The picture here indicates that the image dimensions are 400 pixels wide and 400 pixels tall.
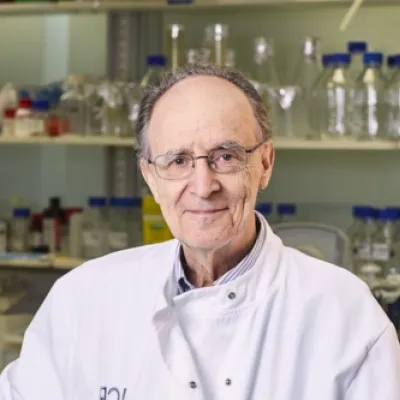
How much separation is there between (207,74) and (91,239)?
45.2 inches

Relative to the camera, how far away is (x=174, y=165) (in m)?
0.98

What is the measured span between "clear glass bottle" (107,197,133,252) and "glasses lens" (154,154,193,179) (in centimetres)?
106

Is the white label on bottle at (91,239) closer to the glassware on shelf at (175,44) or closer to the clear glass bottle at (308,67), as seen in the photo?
the glassware on shelf at (175,44)

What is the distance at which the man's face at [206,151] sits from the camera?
0.95 metres

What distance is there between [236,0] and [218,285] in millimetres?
1156

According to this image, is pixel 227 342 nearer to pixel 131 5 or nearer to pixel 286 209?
pixel 286 209

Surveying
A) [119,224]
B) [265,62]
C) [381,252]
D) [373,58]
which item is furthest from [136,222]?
[373,58]

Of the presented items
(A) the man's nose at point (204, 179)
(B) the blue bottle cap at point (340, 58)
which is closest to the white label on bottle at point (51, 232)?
(B) the blue bottle cap at point (340, 58)

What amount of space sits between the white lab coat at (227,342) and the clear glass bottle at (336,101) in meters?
0.93

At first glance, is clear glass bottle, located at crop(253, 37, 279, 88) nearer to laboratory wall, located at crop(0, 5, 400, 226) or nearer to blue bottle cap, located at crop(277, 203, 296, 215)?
laboratory wall, located at crop(0, 5, 400, 226)

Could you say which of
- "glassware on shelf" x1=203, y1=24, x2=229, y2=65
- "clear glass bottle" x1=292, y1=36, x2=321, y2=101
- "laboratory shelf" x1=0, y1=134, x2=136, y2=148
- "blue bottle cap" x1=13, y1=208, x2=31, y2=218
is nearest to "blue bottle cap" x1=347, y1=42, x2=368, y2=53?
"clear glass bottle" x1=292, y1=36, x2=321, y2=101

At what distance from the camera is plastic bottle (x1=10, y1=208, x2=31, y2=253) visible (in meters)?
2.19

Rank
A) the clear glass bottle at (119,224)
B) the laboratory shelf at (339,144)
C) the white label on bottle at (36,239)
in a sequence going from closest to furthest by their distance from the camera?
the laboratory shelf at (339,144) → the clear glass bottle at (119,224) → the white label on bottle at (36,239)

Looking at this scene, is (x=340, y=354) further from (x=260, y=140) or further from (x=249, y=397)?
(x=260, y=140)
